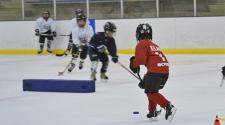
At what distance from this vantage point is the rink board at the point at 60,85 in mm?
8695

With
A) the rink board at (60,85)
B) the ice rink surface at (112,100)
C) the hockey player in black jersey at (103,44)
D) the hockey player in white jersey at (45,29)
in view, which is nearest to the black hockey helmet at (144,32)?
the ice rink surface at (112,100)

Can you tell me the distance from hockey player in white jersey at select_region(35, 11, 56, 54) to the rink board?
339 inches

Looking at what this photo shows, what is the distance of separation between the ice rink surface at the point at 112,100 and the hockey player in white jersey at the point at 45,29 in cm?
485

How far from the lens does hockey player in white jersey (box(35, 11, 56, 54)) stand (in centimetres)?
1764

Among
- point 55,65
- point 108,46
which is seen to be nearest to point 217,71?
point 108,46

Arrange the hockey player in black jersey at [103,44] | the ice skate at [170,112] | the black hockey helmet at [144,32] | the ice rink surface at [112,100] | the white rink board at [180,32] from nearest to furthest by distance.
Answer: the ice skate at [170,112], the black hockey helmet at [144,32], the ice rink surface at [112,100], the hockey player in black jersey at [103,44], the white rink board at [180,32]

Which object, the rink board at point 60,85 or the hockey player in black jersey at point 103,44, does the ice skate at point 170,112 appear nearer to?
the rink board at point 60,85

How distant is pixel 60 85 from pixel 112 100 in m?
1.23

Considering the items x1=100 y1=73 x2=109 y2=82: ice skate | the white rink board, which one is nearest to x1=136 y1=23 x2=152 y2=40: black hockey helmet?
x1=100 y1=73 x2=109 y2=82: ice skate

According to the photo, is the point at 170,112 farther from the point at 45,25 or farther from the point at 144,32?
the point at 45,25

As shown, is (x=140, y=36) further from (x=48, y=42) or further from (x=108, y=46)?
(x=48, y=42)

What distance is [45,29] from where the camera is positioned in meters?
17.7

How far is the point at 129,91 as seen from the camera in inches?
349

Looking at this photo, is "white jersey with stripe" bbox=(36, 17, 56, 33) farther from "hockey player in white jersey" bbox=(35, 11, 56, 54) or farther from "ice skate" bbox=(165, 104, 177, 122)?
"ice skate" bbox=(165, 104, 177, 122)
